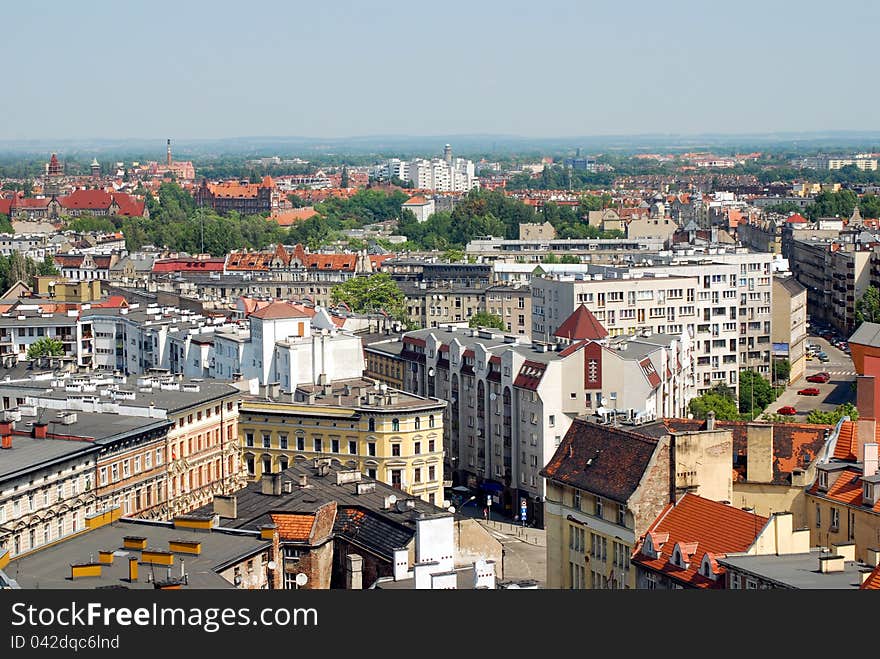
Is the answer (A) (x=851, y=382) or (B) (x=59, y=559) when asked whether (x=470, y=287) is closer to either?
(A) (x=851, y=382)

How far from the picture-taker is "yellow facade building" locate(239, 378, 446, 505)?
41.9 m

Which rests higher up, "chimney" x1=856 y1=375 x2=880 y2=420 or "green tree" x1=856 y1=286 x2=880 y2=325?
Answer: "chimney" x1=856 y1=375 x2=880 y2=420

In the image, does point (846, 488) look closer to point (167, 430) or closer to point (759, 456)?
point (759, 456)

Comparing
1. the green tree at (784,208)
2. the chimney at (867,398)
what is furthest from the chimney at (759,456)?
the green tree at (784,208)

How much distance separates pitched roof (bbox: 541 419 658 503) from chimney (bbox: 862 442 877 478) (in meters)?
3.47

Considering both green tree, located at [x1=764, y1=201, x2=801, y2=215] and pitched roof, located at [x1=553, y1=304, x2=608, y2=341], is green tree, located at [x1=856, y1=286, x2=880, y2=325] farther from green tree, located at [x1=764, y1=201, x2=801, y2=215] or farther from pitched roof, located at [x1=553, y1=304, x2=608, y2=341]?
green tree, located at [x1=764, y1=201, x2=801, y2=215]

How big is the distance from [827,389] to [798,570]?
44.8 metres

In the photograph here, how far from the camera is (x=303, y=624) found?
14.9m

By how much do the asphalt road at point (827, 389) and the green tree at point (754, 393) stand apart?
328mm

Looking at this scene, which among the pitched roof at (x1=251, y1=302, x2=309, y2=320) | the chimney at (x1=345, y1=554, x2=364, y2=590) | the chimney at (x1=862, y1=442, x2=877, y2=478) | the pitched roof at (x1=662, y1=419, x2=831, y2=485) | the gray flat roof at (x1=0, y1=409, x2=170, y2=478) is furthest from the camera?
the pitched roof at (x1=251, y1=302, x2=309, y2=320)

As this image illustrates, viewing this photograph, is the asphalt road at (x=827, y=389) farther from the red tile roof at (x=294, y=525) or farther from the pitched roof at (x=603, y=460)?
the red tile roof at (x=294, y=525)

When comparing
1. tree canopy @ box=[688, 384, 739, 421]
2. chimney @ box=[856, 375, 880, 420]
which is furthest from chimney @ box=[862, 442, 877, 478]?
tree canopy @ box=[688, 384, 739, 421]

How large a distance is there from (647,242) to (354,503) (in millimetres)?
70852

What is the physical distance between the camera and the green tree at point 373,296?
Result: 79250 millimetres
